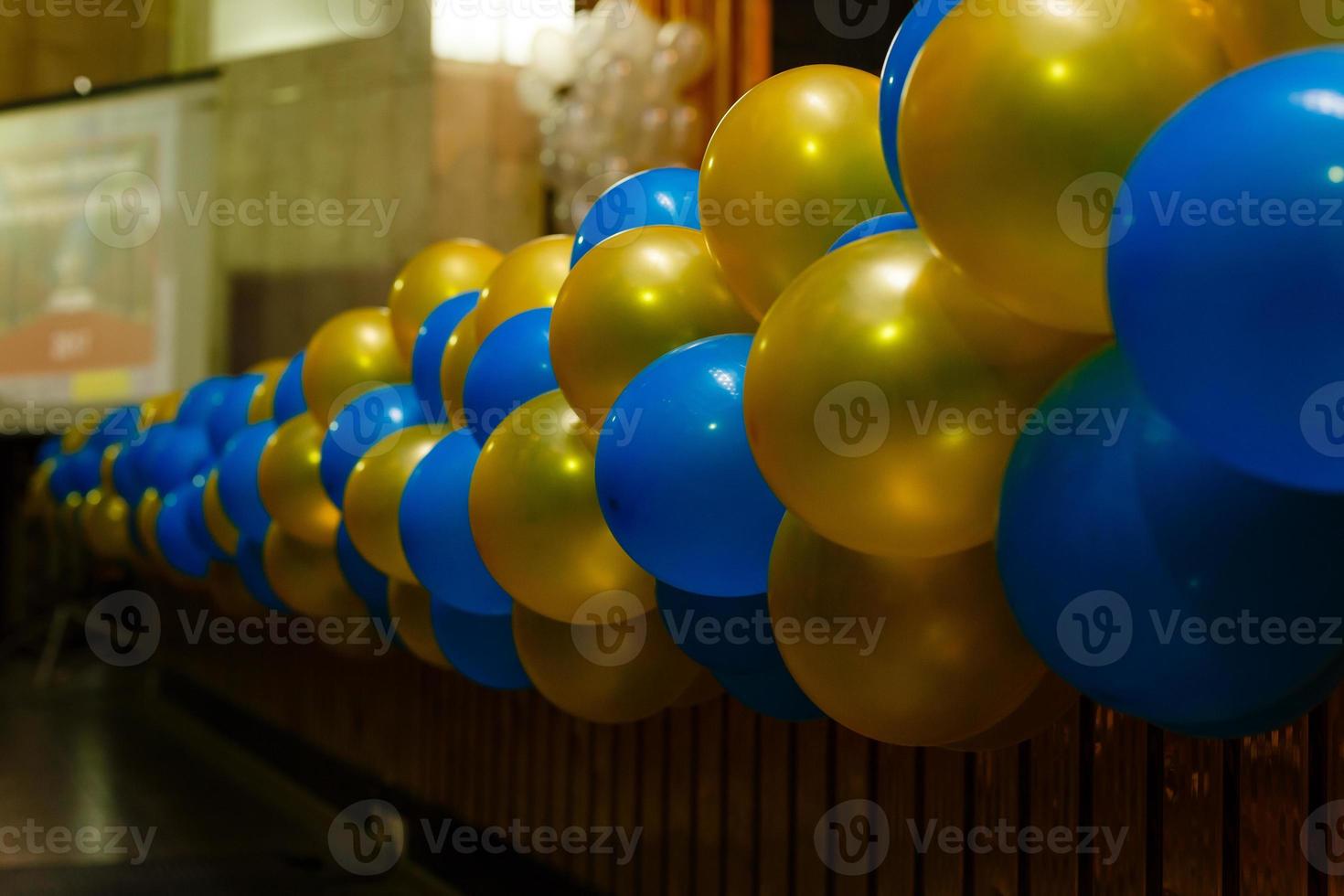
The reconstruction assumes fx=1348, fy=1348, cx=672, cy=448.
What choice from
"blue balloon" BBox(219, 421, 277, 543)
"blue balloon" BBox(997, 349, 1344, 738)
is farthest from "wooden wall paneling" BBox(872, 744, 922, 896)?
"blue balloon" BBox(219, 421, 277, 543)

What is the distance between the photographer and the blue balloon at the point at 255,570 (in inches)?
107

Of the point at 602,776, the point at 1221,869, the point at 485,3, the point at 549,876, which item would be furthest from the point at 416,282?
the point at 485,3

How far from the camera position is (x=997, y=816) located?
4.93 feet

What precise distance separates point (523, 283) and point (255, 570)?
1.29 m

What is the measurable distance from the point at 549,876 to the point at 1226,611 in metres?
1.80

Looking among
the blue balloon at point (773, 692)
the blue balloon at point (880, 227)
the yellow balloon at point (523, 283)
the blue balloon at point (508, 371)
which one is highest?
the yellow balloon at point (523, 283)

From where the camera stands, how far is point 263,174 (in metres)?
6.37

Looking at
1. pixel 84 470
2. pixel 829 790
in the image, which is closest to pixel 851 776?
pixel 829 790

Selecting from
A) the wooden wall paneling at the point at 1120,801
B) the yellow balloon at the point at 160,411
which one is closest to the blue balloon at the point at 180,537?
the yellow balloon at the point at 160,411

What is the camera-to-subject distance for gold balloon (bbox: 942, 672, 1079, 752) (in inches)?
45.2

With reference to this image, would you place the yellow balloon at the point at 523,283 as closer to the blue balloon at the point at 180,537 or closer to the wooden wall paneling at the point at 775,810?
the wooden wall paneling at the point at 775,810

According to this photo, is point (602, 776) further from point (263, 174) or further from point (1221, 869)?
point (263, 174)

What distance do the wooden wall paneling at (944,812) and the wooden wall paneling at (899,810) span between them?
0.02 metres

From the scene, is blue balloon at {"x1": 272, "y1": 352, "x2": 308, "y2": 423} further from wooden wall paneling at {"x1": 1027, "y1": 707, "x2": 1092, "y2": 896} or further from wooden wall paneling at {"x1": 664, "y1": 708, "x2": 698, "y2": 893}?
wooden wall paneling at {"x1": 1027, "y1": 707, "x2": 1092, "y2": 896}
